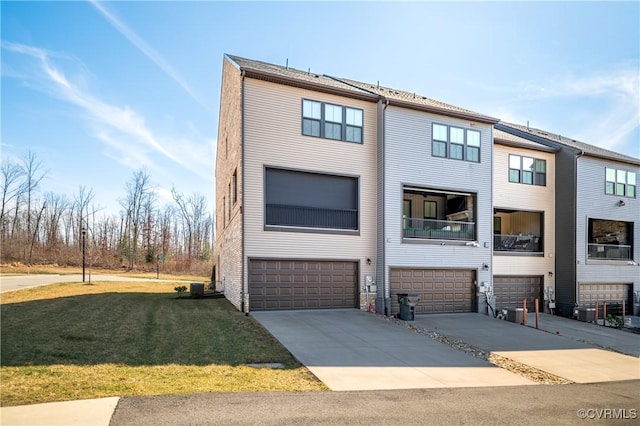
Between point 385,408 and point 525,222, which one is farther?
point 525,222

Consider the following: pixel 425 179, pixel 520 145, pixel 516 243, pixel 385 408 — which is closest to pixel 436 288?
pixel 425 179

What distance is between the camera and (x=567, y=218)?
20.8m

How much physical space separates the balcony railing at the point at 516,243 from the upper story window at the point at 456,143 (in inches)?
190

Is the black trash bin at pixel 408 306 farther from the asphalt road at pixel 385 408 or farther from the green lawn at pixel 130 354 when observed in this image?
the asphalt road at pixel 385 408

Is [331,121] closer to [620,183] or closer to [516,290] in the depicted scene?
[516,290]

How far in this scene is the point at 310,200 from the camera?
51.3ft

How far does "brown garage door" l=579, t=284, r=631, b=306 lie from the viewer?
20869 millimetres

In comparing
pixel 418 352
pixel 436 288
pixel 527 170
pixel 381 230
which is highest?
pixel 527 170

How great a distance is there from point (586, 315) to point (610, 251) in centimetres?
590

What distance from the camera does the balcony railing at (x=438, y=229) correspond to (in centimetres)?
1722

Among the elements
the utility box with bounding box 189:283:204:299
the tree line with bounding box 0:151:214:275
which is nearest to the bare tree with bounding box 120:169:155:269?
the tree line with bounding box 0:151:214:275

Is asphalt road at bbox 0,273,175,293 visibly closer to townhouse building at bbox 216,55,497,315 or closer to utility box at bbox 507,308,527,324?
townhouse building at bbox 216,55,497,315

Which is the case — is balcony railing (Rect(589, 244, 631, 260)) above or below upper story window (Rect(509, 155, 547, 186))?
below

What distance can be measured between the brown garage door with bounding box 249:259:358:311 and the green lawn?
1299 mm
